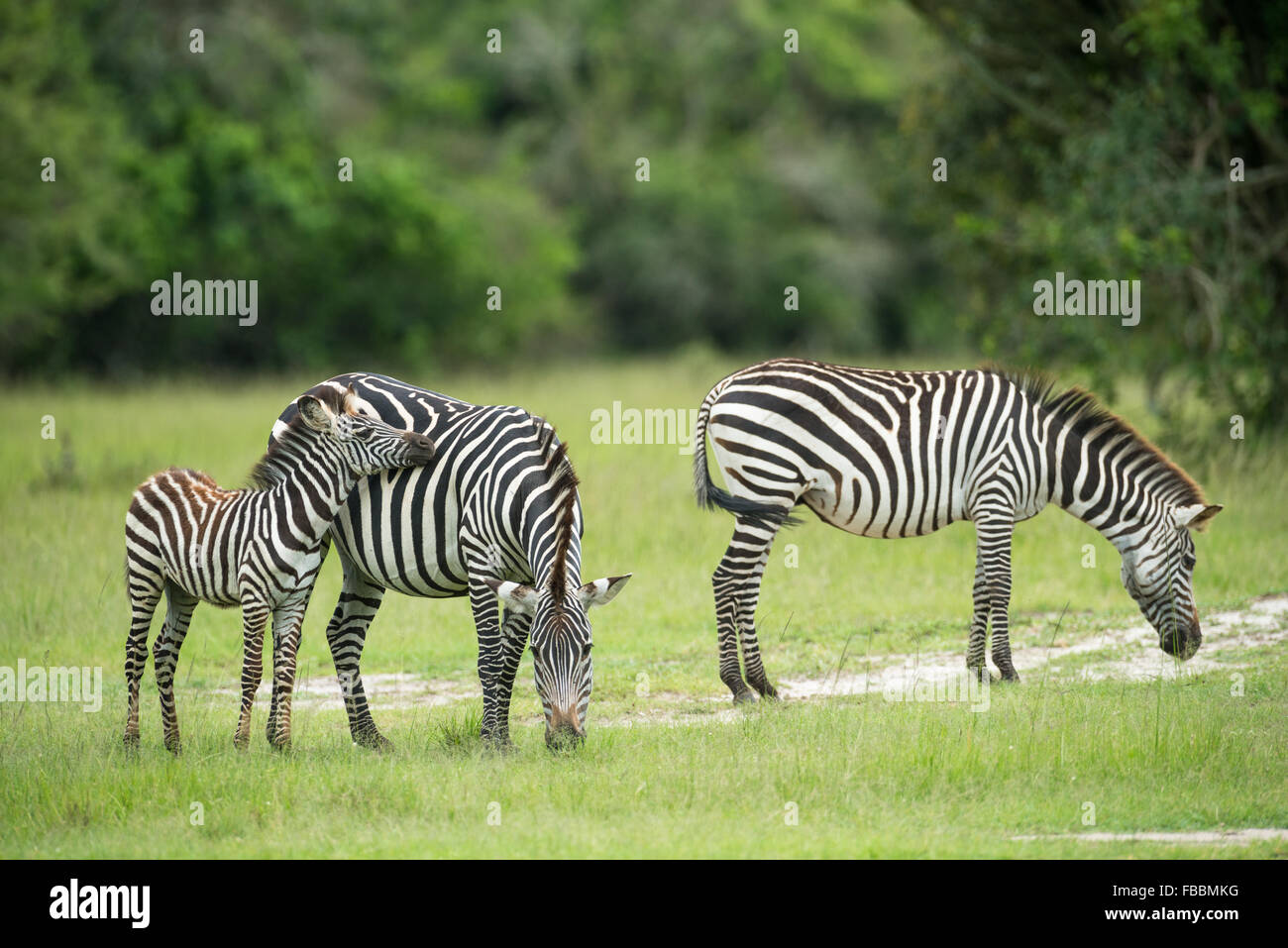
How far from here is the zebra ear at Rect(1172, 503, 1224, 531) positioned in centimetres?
883

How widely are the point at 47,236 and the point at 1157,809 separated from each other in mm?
20414

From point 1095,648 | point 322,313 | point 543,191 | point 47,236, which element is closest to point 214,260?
point 322,313

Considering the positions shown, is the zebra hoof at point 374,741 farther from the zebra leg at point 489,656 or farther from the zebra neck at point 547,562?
the zebra neck at point 547,562

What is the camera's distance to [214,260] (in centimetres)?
2752

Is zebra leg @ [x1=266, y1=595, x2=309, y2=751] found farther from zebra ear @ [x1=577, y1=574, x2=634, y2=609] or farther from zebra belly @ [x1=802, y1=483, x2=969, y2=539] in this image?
zebra belly @ [x1=802, y1=483, x2=969, y2=539]

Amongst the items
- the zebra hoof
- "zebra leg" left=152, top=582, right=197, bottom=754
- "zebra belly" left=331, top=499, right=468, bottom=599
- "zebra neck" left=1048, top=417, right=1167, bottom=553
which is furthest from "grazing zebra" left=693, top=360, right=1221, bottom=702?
"zebra leg" left=152, top=582, right=197, bottom=754

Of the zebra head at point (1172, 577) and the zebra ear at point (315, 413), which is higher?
the zebra ear at point (315, 413)

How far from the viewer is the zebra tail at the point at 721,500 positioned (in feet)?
29.0

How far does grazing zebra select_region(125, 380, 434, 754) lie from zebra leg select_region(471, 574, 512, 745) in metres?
0.84

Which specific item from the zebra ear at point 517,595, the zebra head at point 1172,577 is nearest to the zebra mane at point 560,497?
the zebra ear at point 517,595

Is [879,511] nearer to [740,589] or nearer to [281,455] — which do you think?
[740,589]

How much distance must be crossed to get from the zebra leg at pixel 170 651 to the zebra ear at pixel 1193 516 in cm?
603
